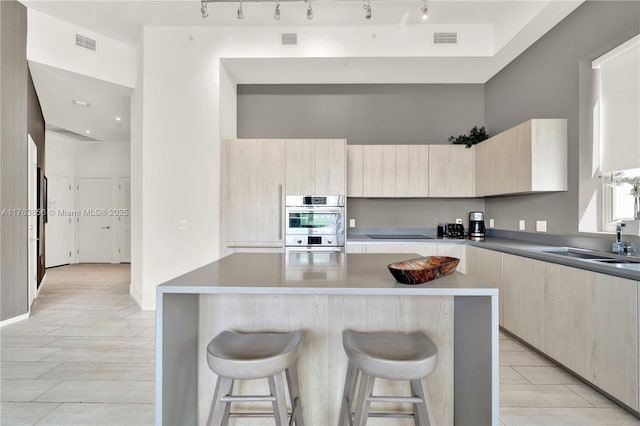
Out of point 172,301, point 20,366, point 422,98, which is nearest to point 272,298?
point 172,301

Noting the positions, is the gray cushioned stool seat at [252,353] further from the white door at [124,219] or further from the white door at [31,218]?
the white door at [124,219]

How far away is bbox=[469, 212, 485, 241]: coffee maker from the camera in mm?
4164

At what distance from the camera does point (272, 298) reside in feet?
5.38

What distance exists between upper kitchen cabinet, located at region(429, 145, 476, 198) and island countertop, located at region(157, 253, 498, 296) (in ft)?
8.59

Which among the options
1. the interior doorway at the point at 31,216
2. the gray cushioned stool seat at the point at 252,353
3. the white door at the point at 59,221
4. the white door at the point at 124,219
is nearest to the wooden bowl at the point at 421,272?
the gray cushioned stool seat at the point at 252,353

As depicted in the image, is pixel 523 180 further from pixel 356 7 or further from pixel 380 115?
pixel 356 7

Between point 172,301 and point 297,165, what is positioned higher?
point 297,165

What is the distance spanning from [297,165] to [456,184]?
6.79ft

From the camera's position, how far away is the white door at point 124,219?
7676mm

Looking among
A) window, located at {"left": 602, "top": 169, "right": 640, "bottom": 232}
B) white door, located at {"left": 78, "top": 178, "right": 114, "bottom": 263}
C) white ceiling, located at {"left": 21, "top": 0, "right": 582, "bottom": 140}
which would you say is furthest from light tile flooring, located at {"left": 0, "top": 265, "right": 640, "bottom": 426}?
white door, located at {"left": 78, "top": 178, "right": 114, "bottom": 263}

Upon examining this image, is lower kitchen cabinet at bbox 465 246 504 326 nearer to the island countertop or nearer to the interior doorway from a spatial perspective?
the island countertop

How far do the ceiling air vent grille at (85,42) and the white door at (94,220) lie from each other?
14.6 ft

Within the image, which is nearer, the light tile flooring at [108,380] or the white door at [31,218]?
the light tile flooring at [108,380]

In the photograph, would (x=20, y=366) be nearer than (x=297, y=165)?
Yes
